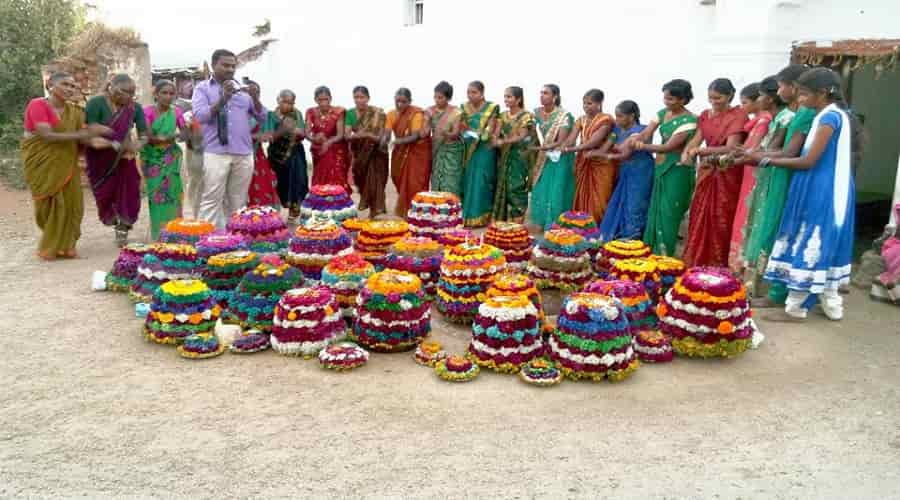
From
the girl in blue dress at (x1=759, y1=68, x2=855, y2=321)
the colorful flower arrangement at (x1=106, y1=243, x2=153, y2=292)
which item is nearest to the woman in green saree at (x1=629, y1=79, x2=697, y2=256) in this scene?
the girl in blue dress at (x1=759, y1=68, x2=855, y2=321)

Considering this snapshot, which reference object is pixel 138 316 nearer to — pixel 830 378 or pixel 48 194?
pixel 48 194

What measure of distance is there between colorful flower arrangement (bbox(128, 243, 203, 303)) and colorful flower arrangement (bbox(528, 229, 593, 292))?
2.87 m

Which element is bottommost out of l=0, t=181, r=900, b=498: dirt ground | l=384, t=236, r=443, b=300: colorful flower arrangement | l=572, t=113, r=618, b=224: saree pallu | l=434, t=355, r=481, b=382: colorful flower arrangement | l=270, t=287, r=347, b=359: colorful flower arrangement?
l=0, t=181, r=900, b=498: dirt ground

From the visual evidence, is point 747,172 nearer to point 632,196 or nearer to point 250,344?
point 632,196

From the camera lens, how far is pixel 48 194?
23.9 ft

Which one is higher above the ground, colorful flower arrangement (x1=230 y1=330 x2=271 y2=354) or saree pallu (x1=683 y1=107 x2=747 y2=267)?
saree pallu (x1=683 y1=107 x2=747 y2=267)

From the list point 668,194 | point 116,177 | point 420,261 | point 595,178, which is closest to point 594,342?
point 420,261

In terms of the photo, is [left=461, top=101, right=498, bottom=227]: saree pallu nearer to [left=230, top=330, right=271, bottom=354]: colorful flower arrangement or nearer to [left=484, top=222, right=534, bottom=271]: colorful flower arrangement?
[left=484, top=222, right=534, bottom=271]: colorful flower arrangement

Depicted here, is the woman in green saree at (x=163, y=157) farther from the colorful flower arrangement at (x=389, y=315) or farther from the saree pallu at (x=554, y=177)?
the saree pallu at (x=554, y=177)

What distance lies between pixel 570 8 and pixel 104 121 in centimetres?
615

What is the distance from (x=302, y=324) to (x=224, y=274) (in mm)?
1159

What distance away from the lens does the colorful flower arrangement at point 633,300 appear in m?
5.12

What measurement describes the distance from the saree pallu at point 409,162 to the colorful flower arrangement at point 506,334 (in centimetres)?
481

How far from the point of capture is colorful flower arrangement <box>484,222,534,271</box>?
6621 millimetres
